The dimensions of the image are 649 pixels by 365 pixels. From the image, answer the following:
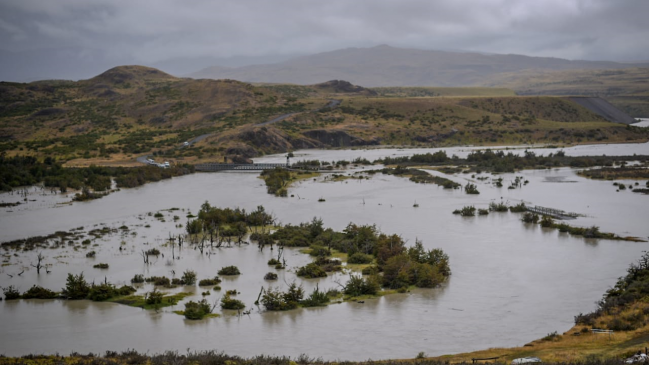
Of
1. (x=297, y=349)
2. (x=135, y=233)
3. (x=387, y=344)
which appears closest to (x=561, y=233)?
(x=387, y=344)

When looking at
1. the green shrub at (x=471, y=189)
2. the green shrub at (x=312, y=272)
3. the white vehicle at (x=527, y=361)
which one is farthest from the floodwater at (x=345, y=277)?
the white vehicle at (x=527, y=361)

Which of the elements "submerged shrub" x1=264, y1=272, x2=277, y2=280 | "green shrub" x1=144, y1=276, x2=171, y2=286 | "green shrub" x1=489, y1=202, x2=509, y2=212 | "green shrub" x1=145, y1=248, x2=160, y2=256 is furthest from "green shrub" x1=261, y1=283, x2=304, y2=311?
"green shrub" x1=489, y1=202, x2=509, y2=212

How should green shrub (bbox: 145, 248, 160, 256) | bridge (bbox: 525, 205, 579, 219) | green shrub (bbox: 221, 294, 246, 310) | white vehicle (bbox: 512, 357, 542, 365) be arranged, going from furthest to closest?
bridge (bbox: 525, 205, 579, 219) → green shrub (bbox: 145, 248, 160, 256) → green shrub (bbox: 221, 294, 246, 310) → white vehicle (bbox: 512, 357, 542, 365)

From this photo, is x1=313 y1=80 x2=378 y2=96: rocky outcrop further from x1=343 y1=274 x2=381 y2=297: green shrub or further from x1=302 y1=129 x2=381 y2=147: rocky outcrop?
x1=343 y1=274 x2=381 y2=297: green shrub

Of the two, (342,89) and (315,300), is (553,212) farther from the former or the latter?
(342,89)

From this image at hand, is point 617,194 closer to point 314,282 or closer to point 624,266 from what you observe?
point 624,266

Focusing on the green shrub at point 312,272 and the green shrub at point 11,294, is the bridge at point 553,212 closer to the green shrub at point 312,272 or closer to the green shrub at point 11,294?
the green shrub at point 312,272
